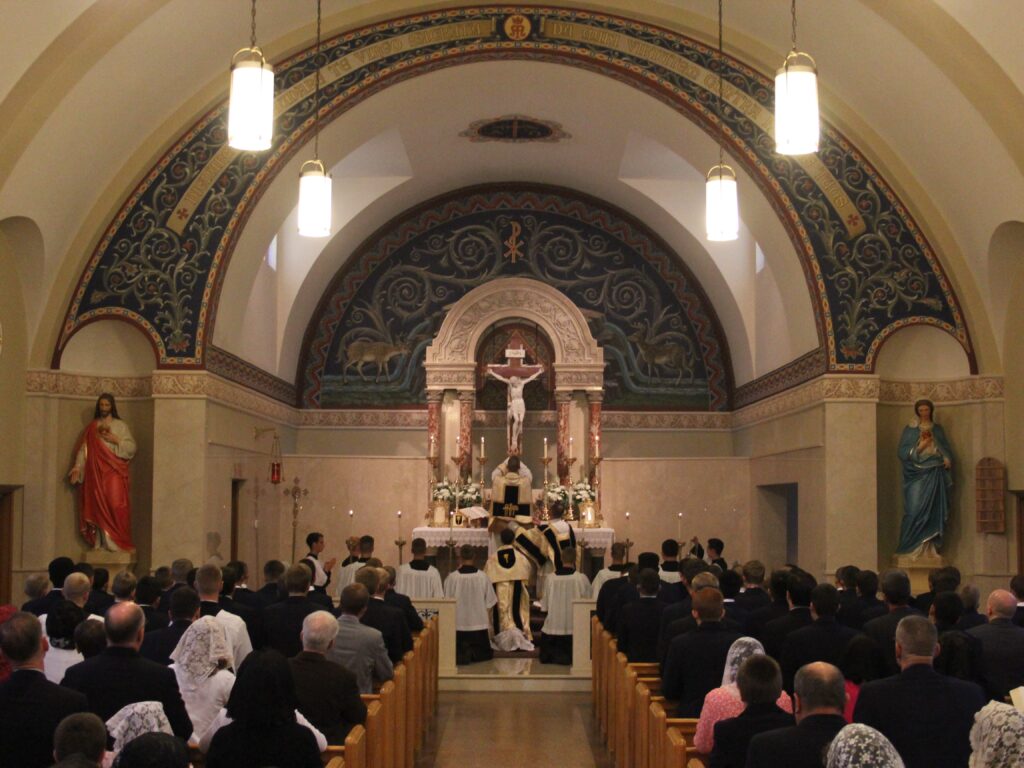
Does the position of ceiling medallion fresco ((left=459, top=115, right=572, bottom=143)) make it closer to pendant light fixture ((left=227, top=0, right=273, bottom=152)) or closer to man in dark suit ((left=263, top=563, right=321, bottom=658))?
pendant light fixture ((left=227, top=0, right=273, bottom=152))

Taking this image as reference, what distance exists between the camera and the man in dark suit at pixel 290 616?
9.16 m

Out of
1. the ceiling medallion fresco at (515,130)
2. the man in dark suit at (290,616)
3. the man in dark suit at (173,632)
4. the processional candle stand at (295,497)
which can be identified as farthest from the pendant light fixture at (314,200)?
the processional candle stand at (295,497)

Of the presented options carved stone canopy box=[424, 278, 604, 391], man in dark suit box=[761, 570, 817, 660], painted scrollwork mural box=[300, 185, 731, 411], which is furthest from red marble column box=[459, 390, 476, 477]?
man in dark suit box=[761, 570, 817, 660]

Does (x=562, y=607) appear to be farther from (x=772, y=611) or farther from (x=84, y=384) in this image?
(x=772, y=611)

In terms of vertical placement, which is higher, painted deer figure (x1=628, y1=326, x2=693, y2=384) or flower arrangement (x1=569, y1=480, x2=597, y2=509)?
painted deer figure (x1=628, y1=326, x2=693, y2=384)

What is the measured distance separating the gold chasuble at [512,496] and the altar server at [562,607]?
3.49 m

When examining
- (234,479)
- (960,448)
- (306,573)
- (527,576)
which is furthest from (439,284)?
(306,573)

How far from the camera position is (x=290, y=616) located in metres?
9.16

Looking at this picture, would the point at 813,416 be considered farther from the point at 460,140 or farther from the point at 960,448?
the point at 460,140

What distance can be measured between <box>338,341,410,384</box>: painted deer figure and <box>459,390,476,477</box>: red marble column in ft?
5.77

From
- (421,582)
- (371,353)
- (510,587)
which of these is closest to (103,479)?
(421,582)

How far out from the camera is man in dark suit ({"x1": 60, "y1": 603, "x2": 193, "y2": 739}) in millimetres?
5887

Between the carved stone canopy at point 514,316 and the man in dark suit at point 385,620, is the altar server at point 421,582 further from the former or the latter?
the carved stone canopy at point 514,316

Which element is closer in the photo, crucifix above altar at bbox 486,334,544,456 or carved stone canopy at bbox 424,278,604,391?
crucifix above altar at bbox 486,334,544,456
